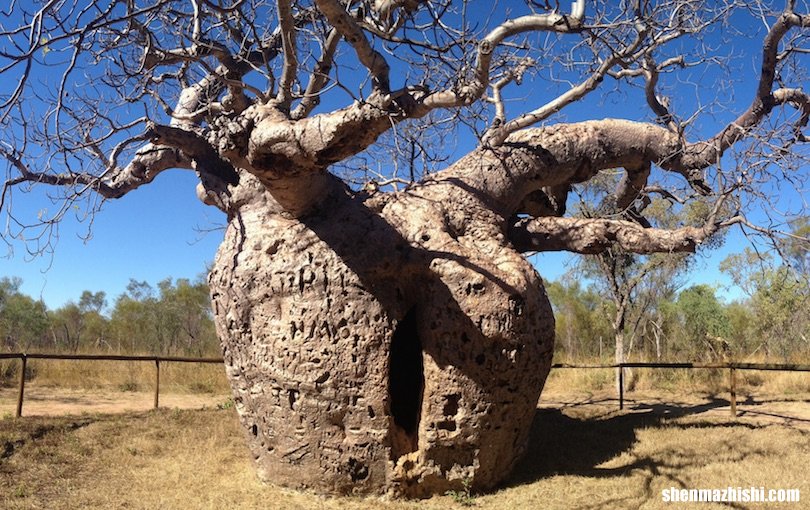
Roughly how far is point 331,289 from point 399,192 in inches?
49.0

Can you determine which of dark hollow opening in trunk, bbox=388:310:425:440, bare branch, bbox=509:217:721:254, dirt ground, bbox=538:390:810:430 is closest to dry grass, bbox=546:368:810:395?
dirt ground, bbox=538:390:810:430

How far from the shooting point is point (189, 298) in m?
22.9

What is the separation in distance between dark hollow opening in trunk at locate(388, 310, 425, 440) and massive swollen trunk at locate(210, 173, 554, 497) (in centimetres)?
4

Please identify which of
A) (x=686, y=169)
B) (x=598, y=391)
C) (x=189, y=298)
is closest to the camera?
(x=686, y=169)

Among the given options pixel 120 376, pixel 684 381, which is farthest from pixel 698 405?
pixel 120 376

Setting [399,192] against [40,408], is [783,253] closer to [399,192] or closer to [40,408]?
[399,192]

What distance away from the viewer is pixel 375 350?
4273mm

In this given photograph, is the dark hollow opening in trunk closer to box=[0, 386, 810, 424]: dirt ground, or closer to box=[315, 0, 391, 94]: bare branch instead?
box=[315, 0, 391, 94]: bare branch

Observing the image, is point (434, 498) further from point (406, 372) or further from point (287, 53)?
point (287, 53)

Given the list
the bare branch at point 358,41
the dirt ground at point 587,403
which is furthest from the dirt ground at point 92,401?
the bare branch at point 358,41

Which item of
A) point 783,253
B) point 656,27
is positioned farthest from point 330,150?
point 783,253

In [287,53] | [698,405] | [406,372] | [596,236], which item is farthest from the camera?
[698,405]

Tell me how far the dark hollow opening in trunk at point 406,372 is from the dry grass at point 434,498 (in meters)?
0.70

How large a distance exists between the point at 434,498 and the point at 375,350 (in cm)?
113
